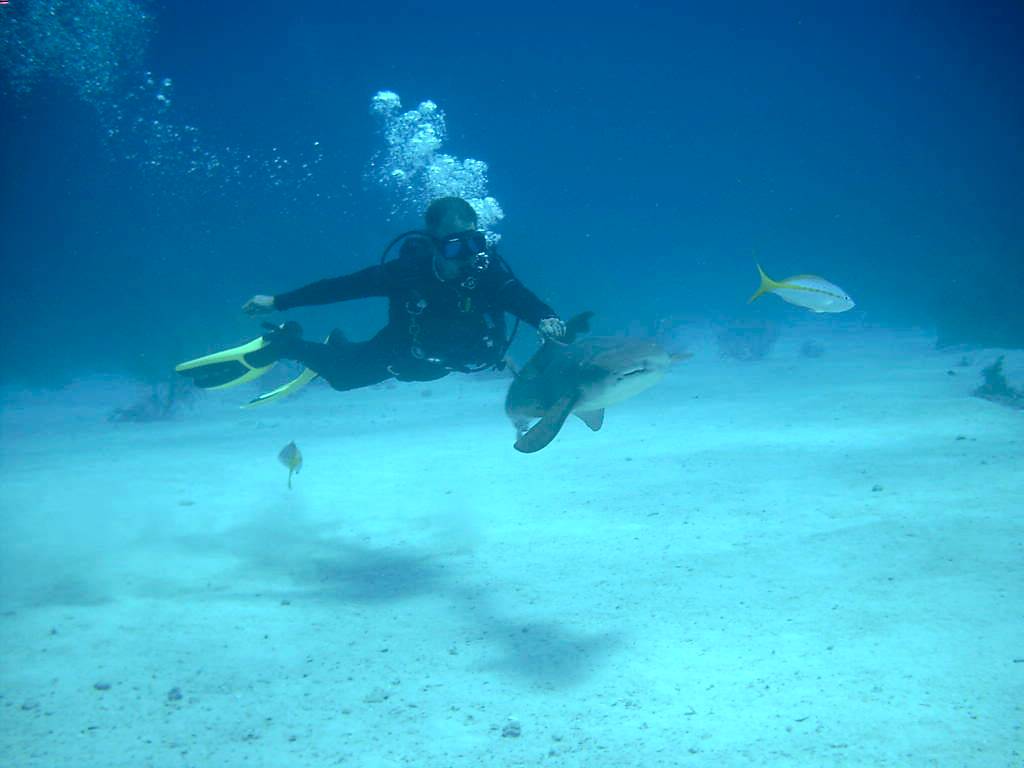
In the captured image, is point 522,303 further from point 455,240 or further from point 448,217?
point 448,217

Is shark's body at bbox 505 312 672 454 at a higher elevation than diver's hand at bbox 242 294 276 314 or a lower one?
lower

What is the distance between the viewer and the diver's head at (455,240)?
5082 mm

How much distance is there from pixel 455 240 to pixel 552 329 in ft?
4.27

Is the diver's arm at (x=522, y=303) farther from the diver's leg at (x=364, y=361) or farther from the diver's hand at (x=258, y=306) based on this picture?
the diver's hand at (x=258, y=306)

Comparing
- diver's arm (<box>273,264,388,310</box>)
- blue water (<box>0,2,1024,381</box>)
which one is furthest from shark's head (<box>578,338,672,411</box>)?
blue water (<box>0,2,1024,381</box>)

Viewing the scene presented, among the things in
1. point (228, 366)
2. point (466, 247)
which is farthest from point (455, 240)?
point (228, 366)

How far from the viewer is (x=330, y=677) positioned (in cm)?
382

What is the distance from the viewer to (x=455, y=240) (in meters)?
5.06

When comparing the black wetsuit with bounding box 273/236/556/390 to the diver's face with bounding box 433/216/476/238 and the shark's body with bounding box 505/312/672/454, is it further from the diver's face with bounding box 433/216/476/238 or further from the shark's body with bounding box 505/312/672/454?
the shark's body with bounding box 505/312/672/454

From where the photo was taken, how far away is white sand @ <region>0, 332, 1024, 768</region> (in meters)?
3.15

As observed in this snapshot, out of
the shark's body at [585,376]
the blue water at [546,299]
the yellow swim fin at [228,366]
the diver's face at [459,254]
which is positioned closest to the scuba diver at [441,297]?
Answer: the diver's face at [459,254]

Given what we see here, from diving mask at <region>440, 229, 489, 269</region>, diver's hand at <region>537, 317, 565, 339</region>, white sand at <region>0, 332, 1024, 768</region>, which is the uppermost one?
diving mask at <region>440, 229, 489, 269</region>

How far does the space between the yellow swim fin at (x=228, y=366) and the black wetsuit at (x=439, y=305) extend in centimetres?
145

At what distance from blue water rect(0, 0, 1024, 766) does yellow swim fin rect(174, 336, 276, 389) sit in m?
1.80
